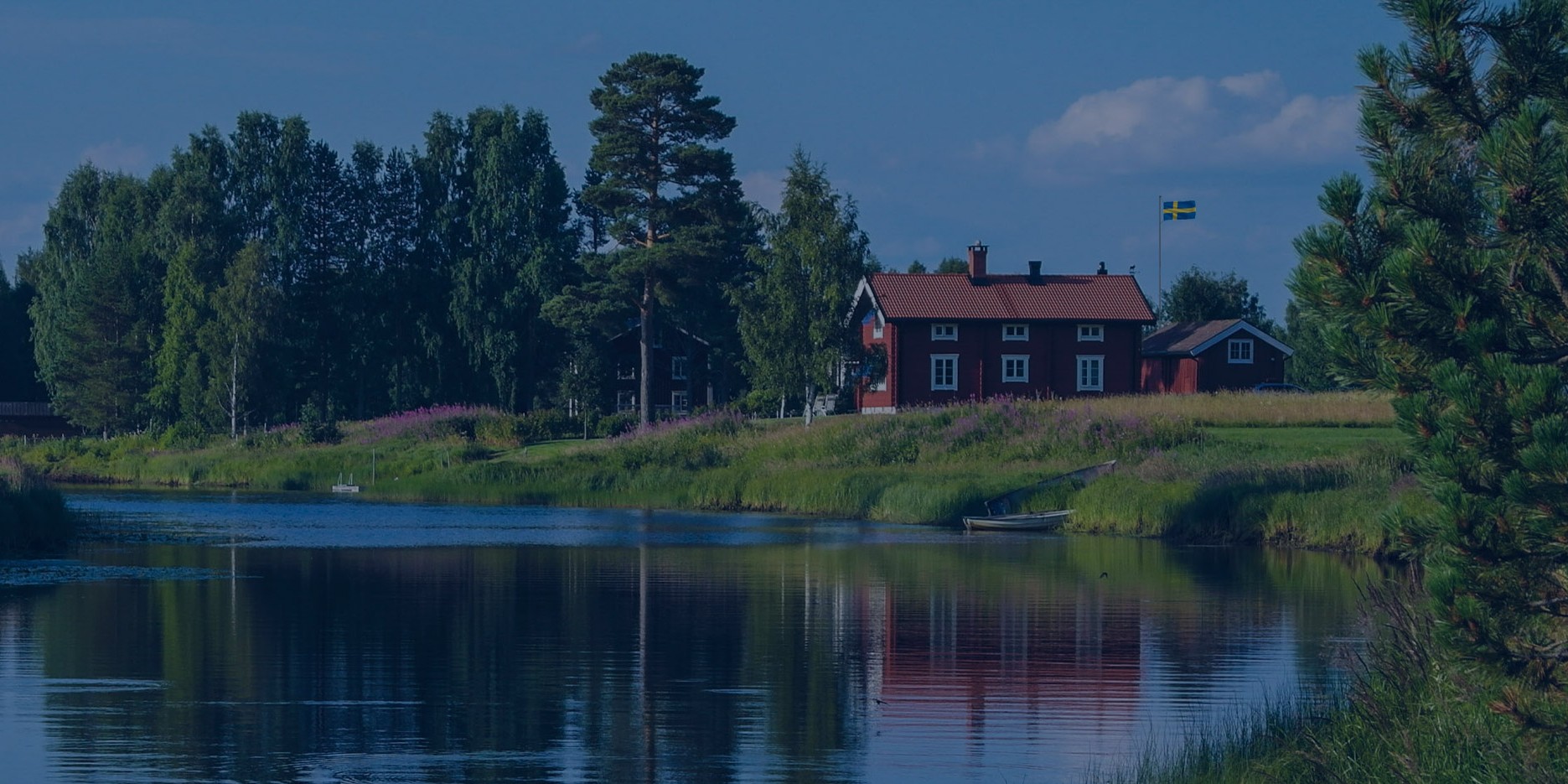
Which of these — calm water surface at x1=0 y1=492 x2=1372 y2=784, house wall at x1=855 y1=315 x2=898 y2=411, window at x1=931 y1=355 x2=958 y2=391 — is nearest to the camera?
calm water surface at x1=0 y1=492 x2=1372 y2=784

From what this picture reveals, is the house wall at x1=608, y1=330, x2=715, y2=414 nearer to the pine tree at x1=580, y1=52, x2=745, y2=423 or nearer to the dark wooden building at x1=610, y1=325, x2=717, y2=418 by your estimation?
the dark wooden building at x1=610, y1=325, x2=717, y2=418

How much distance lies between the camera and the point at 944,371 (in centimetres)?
7631

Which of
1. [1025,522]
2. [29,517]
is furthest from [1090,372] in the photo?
[29,517]

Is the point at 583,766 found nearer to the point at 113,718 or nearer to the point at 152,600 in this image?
the point at 113,718

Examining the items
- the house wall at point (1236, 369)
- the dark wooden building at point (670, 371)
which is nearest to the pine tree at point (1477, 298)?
the house wall at point (1236, 369)

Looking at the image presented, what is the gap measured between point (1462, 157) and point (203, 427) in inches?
3290

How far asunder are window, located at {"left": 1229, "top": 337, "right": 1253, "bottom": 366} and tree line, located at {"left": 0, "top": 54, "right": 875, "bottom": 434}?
25.7m

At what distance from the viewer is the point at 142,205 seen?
96688 millimetres

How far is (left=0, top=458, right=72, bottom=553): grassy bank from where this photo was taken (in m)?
35.2

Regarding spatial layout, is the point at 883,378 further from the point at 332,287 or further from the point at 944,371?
the point at 332,287

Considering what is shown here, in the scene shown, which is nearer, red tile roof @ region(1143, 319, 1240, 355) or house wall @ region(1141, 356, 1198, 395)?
red tile roof @ region(1143, 319, 1240, 355)

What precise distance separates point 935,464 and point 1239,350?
40.4 metres

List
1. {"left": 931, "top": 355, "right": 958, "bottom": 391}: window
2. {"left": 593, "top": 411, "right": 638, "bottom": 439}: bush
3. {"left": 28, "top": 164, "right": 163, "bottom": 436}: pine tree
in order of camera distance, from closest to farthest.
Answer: {"left": 593, "top": 411, "right": 638, "bottom": 439}: bush < {"left": 931, "top": 355, "right": 958, "bottom": 391}: window < {"left": 28, "top": 164, "right": 163, "bottom": 436}: pine tree

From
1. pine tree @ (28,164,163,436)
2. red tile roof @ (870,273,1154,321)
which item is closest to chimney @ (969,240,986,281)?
red tile roof @ (870,273,1154,321)
